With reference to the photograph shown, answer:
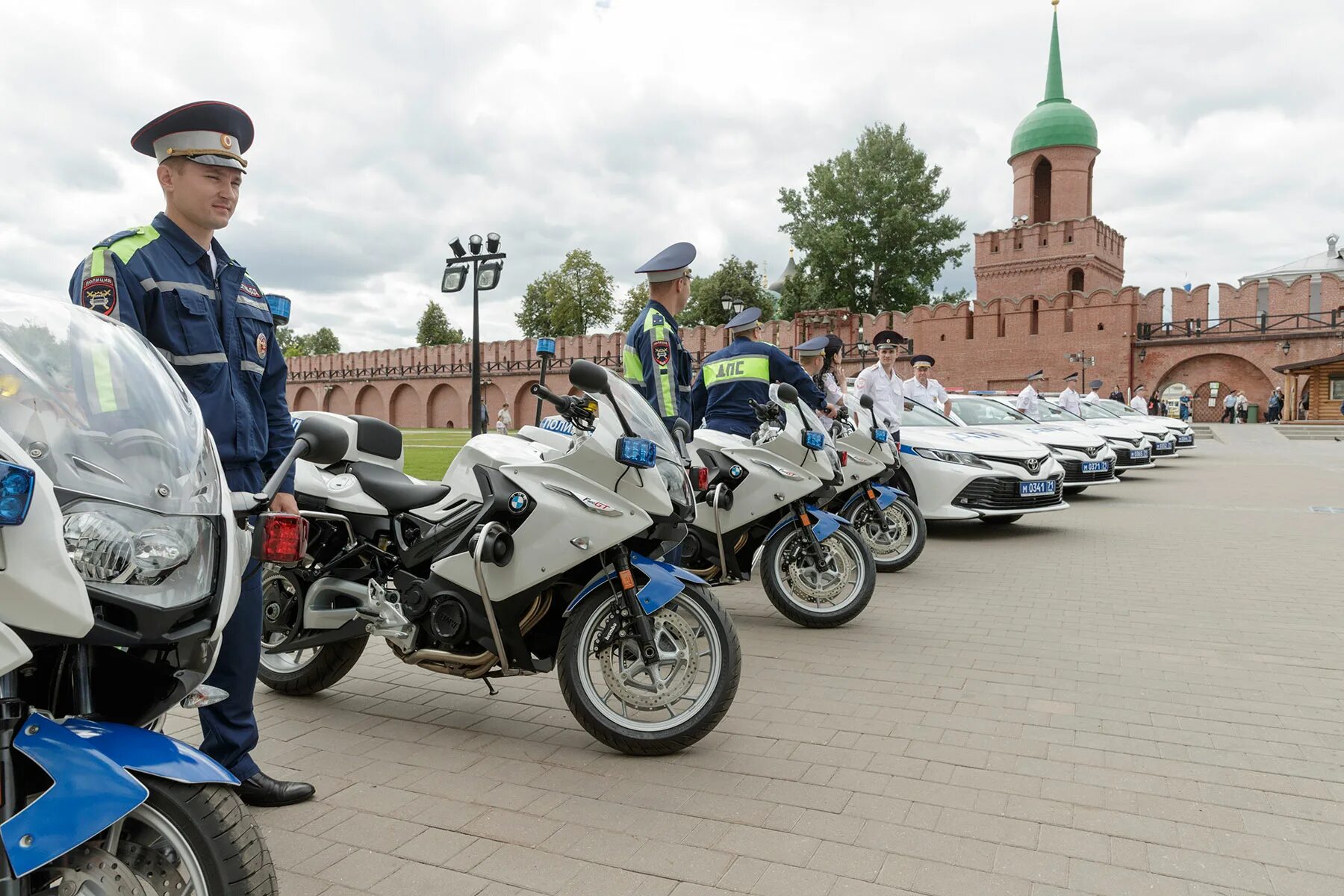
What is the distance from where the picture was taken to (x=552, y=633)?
4000 mm

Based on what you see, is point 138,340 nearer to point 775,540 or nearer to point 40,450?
point 40,450

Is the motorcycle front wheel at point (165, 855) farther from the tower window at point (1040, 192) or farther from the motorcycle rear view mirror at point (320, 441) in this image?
the tower window at point (1040, 192)

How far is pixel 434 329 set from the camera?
3278 inches

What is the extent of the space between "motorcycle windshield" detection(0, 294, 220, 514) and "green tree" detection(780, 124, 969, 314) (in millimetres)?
53290

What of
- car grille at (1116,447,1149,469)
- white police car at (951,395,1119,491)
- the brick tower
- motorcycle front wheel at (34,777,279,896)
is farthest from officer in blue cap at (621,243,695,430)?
the brick tower

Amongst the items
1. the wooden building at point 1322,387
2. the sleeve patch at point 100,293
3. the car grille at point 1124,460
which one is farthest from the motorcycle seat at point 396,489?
the wooden building at point 1322,387

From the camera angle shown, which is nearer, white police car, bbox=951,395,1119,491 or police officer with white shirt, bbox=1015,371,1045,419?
white police car, bbox=951,395,1119,491

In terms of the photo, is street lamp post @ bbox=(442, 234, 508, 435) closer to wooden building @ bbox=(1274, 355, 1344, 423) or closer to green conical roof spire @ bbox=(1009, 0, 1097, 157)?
wooden building @ bbox=(1274, 355, 1344, 423)

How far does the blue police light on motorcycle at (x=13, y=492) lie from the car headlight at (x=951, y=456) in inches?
356

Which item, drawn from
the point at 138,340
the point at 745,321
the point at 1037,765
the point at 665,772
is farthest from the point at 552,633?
the point at 745,321

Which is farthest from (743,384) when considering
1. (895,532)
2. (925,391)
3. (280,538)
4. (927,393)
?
(925,391)

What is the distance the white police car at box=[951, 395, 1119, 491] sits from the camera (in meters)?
13.1

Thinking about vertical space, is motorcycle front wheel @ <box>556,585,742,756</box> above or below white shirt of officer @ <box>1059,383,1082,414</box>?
below

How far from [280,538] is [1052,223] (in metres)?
58.8
